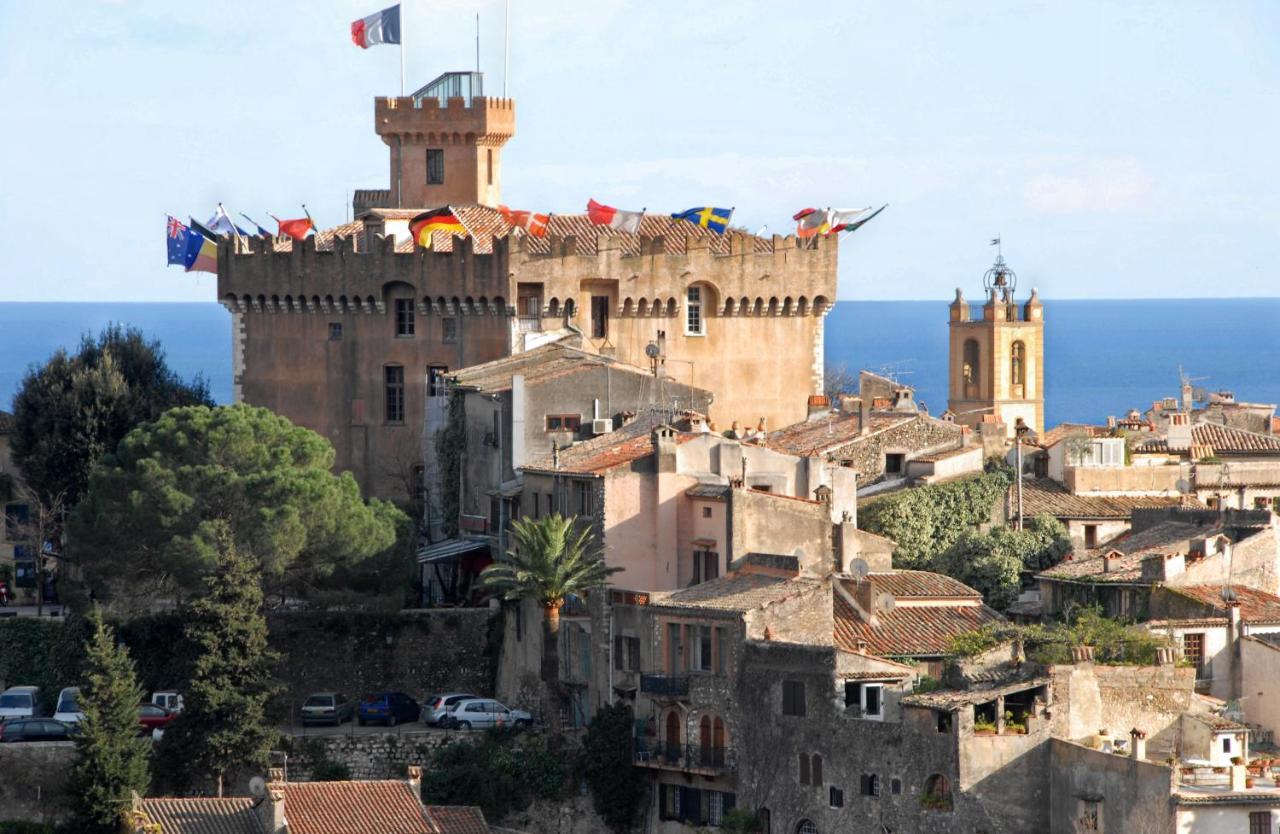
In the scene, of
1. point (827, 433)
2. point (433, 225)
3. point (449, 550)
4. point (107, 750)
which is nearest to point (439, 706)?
point (107, 750)

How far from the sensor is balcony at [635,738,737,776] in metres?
51.5

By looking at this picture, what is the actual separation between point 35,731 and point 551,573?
947 centimetres

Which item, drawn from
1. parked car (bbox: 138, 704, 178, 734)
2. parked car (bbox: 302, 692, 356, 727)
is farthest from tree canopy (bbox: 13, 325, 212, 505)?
parked car (bbox: 302, 692, 356, 727)

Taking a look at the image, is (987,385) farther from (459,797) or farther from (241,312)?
(459,797)

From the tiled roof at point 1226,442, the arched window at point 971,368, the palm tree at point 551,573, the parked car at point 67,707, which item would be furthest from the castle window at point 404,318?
the arched window at point 971,368

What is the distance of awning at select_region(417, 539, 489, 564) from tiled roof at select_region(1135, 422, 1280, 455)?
1402 centimetres

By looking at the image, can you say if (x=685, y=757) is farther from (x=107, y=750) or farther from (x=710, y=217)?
(x=710, y=217)

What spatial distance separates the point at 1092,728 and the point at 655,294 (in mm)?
27012

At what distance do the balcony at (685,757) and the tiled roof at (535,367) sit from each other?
11882 millimetres

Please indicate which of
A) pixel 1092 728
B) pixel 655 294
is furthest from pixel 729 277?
pixel 1092 728

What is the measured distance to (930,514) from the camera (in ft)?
199

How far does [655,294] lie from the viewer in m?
73.3

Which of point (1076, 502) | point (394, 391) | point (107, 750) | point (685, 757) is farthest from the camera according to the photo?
point (394, 391)

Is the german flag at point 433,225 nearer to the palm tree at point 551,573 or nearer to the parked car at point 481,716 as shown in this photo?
the palm tree at point 551,573
